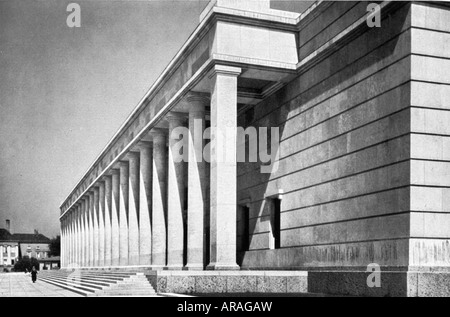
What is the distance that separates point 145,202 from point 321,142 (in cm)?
2420

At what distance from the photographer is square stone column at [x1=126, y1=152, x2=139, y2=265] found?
52438 millimetres

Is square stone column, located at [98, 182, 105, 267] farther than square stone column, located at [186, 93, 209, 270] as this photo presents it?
Yes

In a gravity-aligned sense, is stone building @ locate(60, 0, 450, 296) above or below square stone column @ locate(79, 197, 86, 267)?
above

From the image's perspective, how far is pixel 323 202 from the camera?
1121 inches

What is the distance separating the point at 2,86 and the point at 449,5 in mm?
18210

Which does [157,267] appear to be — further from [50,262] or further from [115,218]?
[50,262]

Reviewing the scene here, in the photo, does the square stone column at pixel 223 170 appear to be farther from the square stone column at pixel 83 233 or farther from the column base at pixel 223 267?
the square stone column at pixel 83 233

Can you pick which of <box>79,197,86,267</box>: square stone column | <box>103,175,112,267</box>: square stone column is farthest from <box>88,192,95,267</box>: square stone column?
<box>103,175,112,267</box>: square stone column

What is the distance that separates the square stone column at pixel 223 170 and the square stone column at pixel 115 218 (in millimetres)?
33964

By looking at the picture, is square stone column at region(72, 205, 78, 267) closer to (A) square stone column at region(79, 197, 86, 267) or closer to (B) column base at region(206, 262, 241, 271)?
(A) square stone column at region(79, 197, 86, 267)

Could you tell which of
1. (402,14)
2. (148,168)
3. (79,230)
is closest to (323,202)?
(402,14)

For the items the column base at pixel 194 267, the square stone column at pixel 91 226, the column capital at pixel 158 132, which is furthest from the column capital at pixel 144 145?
the square stone column at pixel 91 226

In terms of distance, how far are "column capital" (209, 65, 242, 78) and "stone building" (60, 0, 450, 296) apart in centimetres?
5

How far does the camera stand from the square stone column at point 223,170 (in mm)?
29062
